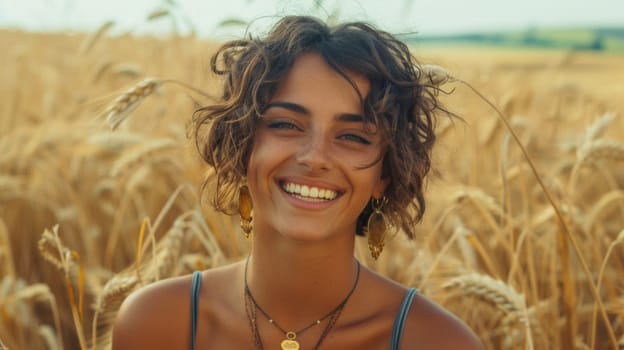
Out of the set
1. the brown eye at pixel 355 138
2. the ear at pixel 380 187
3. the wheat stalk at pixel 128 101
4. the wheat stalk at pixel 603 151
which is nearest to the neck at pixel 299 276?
the ear at pixel 380 187

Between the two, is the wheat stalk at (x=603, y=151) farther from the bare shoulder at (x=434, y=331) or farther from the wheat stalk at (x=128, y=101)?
the wheat stalk at (x=128, y=101)

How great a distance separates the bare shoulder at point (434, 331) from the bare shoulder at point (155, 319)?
511 millimetres

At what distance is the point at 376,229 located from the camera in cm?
204

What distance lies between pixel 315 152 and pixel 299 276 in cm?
32

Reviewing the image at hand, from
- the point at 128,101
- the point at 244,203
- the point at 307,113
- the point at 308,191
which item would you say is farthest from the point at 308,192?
the point at 128,101

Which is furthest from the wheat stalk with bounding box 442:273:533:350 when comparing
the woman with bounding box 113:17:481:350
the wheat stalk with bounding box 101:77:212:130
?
the wheat stalk with bounding box 101:77:212:130

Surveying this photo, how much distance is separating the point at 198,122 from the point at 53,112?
3.82m

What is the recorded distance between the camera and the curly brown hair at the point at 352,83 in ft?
6.17

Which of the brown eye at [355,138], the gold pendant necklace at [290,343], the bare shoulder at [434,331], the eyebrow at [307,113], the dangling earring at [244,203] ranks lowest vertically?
the gold pendant necklace at [290,343]

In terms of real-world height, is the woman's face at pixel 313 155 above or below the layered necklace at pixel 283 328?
above

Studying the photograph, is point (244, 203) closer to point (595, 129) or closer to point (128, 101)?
point (128, 101)

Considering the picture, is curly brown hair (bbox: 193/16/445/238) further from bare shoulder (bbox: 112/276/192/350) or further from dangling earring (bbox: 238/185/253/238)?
bare shoulder (bbox: 112/276/192/350)

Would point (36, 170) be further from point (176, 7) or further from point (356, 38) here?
point (356, 38)

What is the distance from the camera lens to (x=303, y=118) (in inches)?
72.4
